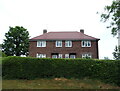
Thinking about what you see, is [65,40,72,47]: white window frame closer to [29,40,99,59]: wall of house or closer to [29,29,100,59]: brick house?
[29,29,100,59]: brick house

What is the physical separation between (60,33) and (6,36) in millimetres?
24026

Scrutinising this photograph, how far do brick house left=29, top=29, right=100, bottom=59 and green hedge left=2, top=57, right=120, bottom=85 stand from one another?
20.1 metres

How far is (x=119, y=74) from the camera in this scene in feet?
80.5

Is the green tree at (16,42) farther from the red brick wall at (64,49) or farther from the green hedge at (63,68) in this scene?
the green hedge at (63,68)

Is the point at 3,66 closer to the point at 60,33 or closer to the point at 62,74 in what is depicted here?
the point at 62,74

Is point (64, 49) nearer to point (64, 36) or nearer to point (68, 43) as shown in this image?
point (68, 43)

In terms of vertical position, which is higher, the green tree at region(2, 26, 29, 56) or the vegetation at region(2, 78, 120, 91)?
the green tree at region(2, 26, 29, 56)

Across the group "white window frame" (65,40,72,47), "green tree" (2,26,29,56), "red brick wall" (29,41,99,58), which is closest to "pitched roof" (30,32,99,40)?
"white window frame" (65,40,72,47)

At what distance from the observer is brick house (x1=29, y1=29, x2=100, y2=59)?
4544 cm

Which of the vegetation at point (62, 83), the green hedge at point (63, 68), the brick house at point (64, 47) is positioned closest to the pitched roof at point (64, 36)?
the brick house at point (64, 47)

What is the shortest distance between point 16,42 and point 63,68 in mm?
43210

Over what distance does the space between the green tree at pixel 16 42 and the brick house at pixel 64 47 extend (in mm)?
19023

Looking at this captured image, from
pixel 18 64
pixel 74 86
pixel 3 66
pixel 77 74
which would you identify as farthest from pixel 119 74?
pixel 3 66

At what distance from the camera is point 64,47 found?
151ft
